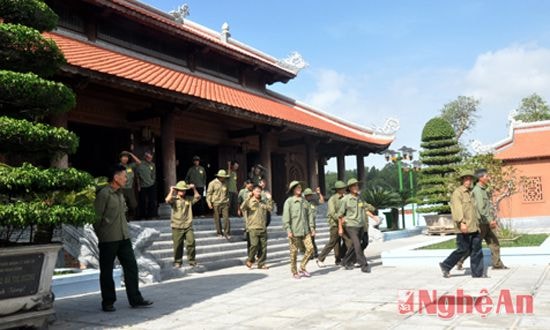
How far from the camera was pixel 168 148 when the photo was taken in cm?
1095

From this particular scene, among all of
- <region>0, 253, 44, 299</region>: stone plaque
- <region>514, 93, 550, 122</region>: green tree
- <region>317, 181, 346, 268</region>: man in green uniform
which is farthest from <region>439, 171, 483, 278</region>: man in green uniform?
<region>514, 93, 550, 122</region>: green tree

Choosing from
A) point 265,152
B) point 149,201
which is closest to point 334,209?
point 149,201

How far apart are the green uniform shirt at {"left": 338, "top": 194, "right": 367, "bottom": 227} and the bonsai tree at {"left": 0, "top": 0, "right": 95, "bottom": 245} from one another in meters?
4.61

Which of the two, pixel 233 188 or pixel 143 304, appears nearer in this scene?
pixel 143 304

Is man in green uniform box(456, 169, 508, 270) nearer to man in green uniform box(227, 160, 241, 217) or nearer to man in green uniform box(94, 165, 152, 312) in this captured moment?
man in green uniform box(94, 165, 152, 312)

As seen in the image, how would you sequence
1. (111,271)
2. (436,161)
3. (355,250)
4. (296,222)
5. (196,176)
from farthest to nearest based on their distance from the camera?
(436,161)
(196,176)
(355,250)
(296,222)
(111,271)

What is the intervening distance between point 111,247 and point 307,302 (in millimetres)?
2285

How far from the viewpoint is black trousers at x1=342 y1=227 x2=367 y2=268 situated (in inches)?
329

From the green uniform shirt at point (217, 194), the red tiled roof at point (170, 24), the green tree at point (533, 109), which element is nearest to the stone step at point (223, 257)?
the green uniform shirt at point (217, 194)

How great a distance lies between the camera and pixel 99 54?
11305mm

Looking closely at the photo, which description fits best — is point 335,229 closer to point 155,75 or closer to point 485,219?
point 485,219

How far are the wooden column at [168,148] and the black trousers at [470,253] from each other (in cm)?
599

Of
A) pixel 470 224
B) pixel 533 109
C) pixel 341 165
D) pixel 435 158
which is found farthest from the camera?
pixel 533 109

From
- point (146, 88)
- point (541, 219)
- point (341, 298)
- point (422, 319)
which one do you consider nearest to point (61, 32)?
point (146, 88)
